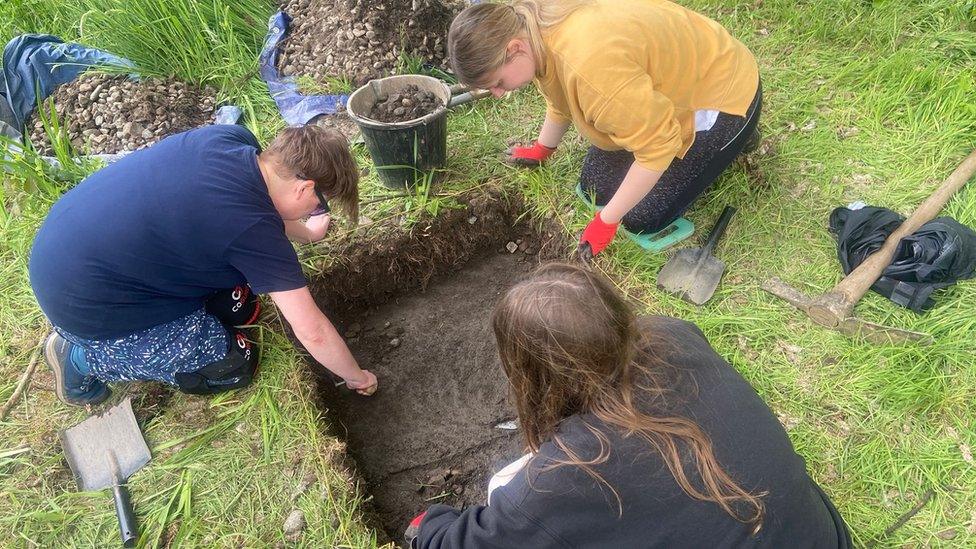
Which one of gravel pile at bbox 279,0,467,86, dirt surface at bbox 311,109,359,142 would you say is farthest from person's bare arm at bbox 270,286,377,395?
gravel pile at bbox 279,0,467,86

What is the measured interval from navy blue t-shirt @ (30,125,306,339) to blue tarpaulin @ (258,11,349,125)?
137 cm

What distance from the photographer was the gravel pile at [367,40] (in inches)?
126

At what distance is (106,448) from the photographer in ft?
6.55

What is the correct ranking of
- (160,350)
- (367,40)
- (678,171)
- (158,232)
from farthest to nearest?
(367,40)
(678,171)
(160,350)
(158,232)

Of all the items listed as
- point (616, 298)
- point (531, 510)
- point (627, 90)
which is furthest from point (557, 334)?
point (627, 90)

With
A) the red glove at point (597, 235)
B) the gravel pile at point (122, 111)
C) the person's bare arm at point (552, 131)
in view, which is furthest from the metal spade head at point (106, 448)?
the person's bare arm at point (552, 131)

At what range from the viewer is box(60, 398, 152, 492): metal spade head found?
195 centimetres

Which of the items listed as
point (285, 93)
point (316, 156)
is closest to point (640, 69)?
point (316, 156)

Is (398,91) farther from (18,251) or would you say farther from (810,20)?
(810,20)

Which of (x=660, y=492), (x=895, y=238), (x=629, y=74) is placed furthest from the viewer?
(x=895, y=238)

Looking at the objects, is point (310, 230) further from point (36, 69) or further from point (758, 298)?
point (36, 69)

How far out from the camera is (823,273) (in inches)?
92.7

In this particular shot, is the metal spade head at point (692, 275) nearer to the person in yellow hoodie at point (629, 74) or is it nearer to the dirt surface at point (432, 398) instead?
the person in yellow hoodie at point (629, 74)

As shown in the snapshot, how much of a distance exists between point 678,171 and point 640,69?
2.21 ft
